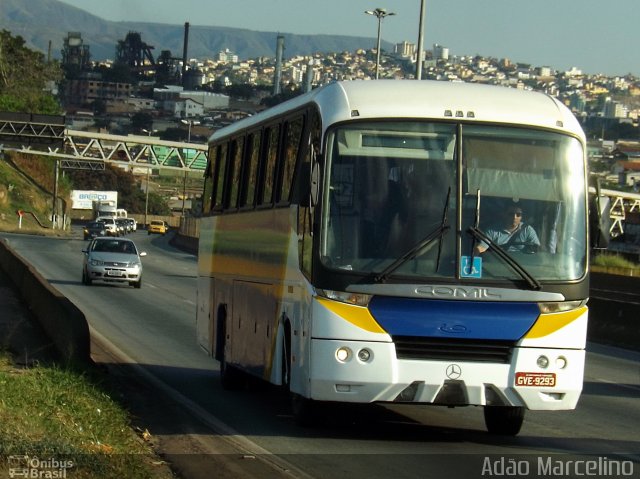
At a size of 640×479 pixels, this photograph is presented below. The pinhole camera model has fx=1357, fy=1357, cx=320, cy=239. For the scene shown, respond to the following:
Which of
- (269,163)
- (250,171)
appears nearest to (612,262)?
(250,171)

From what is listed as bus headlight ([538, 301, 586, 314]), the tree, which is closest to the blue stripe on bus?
bus headlight ([538, 301, 586, 314])

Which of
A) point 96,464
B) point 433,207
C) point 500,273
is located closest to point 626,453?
point 500,273

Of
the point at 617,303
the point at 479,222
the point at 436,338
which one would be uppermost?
the point at 479,222

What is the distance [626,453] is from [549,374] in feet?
3.47

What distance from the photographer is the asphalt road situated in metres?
10.5

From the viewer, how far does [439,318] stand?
35.8 ft

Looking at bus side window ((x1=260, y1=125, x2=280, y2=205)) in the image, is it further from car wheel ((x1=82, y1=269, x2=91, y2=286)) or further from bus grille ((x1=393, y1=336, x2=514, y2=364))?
car wheel ((x1=82, y1=269, x2=91, y2=286))

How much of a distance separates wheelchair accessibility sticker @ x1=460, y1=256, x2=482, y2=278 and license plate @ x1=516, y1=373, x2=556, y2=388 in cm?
88

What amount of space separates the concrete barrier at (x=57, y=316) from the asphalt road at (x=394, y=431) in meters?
1.04

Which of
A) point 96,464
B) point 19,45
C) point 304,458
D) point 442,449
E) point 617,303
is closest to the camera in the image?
point 96,464

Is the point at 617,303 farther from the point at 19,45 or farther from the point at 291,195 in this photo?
the point at 19,45

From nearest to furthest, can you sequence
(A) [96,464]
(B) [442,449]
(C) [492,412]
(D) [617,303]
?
(A) [96,464], (B) [442,449], (C) [492,412], (D) [617,303]

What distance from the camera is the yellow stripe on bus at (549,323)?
11.0 metres

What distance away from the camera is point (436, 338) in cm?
1095
